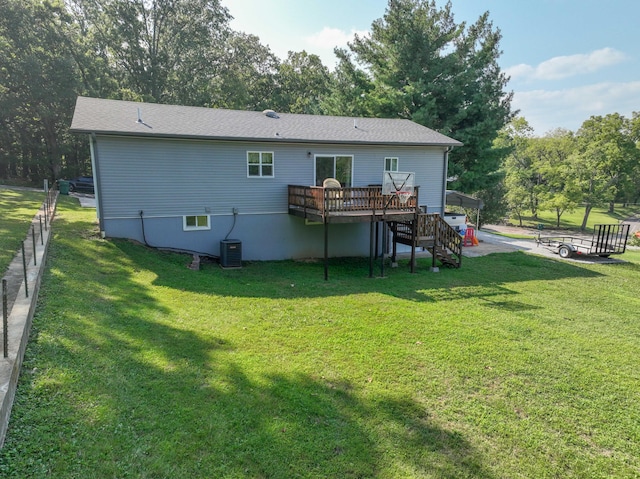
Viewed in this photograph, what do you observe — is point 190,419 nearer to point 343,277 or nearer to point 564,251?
point 343,277

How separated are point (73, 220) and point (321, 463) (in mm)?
13076

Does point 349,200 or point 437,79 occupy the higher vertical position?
point 437,79

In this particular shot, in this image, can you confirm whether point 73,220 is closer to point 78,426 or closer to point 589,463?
point 78,426

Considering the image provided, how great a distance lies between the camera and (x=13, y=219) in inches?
500

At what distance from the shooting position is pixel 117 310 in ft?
21.1

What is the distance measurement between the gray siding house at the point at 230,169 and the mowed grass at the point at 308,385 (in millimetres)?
3179

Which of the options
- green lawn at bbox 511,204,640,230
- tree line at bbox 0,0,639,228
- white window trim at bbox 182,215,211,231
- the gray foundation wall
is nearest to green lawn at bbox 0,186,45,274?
the gray foundation wall

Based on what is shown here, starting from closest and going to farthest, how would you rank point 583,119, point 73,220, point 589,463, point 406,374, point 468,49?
point 589,463 → point 406,374 → point 73,220 → point 468,49 → point 583,119

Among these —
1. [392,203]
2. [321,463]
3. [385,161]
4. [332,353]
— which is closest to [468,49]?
[385,161]

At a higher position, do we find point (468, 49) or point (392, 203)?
point (468, 49)

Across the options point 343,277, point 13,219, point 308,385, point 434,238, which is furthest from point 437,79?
point 308,385

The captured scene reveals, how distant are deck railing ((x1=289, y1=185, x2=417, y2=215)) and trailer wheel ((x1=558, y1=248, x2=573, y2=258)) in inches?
316

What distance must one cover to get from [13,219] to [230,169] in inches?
285

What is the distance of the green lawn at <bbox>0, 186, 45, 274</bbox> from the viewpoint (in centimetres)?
831
